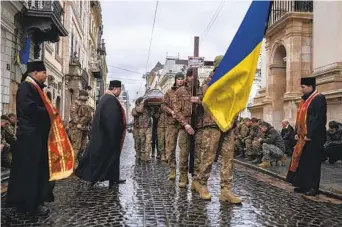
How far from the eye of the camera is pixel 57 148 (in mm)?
5672

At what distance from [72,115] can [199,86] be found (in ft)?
14.3

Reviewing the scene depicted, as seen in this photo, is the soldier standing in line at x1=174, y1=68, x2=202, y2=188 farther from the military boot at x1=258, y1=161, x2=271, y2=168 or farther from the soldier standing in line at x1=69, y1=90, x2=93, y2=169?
the military boot at x1=258, y1=161, x2=271, y2=168

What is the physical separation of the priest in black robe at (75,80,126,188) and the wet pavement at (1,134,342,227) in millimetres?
281

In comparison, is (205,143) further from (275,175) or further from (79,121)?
(79,121)

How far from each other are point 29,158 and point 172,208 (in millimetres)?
1957

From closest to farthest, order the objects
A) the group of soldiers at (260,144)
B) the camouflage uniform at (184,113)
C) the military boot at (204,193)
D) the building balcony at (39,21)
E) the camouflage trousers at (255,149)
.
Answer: the military boot at (204,193) → the camouflage uniform at (184,113) → the group of soldiers at (260,144) → the camouflage trousers at (255,149) → the building balcony at (39,21)

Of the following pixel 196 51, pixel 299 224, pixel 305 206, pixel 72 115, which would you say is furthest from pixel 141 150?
pixel 299 224

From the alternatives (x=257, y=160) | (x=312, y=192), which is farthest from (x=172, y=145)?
(x=257, y=160)

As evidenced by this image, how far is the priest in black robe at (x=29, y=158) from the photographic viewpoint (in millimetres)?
5195

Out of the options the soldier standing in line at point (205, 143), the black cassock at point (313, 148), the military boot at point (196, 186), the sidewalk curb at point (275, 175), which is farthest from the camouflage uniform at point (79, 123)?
the black cassock at point (313, 148)

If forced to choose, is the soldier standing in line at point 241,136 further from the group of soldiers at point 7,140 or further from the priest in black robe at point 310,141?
the group of soldiers at point 7,140

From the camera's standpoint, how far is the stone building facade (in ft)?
44.7

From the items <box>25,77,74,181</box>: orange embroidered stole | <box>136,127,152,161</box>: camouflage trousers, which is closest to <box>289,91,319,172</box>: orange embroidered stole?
<box>25,77,74,181</box>: orange embroidered stole

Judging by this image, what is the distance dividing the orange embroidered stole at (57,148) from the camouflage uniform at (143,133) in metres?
6.96
